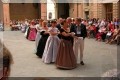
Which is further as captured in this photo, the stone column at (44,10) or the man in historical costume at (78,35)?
the stone column at (44,10)

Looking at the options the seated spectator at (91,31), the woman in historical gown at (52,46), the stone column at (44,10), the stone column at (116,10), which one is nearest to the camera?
the woman in historical gown at (52,46)

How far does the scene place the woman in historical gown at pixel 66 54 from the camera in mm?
9805

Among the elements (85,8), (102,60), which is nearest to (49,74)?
(102,60)

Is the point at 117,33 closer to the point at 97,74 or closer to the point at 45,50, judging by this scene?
the point at 45,50

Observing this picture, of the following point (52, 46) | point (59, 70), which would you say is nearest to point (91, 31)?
point (52, 46)

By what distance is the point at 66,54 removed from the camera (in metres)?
9.80

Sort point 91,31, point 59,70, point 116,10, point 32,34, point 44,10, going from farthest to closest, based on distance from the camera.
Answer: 1. point 44,10
2. point 116,10
3. point 91,31
4. point 32,34
5. point 59,70

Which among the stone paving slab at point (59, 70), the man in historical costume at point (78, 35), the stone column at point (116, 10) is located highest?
the stone column at point (116, 10)

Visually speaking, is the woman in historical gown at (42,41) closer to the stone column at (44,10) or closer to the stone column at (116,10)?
the stone column at (116,10)

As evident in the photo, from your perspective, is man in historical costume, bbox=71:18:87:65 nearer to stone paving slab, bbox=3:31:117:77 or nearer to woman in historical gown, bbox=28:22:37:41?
stone paving slab, bbox=3:31:117:77

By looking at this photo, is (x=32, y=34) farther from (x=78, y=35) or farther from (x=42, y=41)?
(x=78, y=35)

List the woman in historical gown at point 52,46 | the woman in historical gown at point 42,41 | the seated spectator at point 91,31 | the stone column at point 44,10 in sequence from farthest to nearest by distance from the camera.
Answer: the stone column at point 44,10, the seated spectator at point 91,31, the woman in historical gown at point 42,41, the woman in historical gown at point 52,46

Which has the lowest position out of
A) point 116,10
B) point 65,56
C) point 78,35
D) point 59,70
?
point 59,70

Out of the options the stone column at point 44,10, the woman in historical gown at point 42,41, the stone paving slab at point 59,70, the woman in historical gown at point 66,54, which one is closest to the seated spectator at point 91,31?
the stone paving slab at point 59,70
